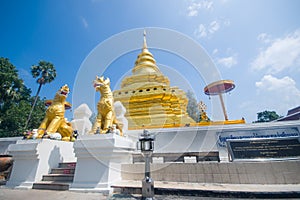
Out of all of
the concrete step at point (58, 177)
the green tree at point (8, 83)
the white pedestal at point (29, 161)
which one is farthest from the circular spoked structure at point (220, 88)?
the green tree at point (8, 83)

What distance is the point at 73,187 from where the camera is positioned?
4.13 meters

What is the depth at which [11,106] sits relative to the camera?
645 inches

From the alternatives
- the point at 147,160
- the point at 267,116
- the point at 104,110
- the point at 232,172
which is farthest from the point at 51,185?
the point at 267,116

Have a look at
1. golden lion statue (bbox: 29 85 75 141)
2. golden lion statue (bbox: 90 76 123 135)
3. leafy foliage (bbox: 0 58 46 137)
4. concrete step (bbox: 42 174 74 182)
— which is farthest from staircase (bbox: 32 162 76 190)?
leafy foliage (bbox: 0 58 46 137)

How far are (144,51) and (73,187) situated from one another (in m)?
17.8

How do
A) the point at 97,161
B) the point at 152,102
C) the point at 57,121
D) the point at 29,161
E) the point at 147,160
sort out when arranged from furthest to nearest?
the point at 152,102 < the point at 57,121 < the point at 29,161 < the point at 97,161 < the point at 147,160

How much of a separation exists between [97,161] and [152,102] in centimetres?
857

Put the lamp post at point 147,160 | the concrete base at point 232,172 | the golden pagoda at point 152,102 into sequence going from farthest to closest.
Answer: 1. the golden pagoda at point 152,102
2. the concrete base at point 232,172
3. the lamp post at point 147,160

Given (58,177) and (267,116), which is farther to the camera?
(267,116)

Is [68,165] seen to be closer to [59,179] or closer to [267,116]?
[59,179]

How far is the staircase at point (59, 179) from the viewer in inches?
171

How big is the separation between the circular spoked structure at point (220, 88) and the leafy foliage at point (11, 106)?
768 inches

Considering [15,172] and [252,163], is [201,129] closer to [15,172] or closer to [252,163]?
[252,163]

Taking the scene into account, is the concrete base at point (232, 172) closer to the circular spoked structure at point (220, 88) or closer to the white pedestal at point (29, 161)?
the white pedestal at point (29, 161)
